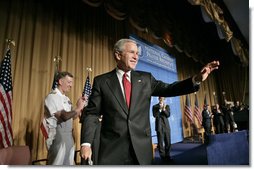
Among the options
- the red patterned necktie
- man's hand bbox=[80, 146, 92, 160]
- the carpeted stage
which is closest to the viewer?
man's hand bbox=[80, 146, 92, 160]

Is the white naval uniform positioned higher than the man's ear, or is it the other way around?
the man's ear

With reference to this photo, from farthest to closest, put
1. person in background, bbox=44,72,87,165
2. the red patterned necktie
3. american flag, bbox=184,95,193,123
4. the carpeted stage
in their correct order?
american flag, bbox=184,95,193,123
person in background, bbox=44,72,87,165
the carpeted stage
the red patterned necktie

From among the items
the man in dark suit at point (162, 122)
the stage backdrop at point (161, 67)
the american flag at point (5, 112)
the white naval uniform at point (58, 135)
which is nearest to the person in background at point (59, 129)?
the white naval uniform at point (58, 135)

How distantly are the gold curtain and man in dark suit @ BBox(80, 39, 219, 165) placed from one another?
2.65 ft

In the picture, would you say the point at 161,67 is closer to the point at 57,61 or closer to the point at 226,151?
the point at 57,61

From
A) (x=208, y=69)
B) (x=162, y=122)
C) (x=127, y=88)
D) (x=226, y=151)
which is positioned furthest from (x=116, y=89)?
(x=162, y=122)

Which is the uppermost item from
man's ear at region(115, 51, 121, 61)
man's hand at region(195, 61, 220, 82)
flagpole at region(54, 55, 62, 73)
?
flagpole at region(54, 55, 62, 73)

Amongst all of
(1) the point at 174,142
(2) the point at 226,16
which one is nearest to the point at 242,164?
(2) the point at 226,16

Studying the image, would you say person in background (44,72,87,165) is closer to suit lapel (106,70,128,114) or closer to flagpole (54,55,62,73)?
suit lapel (106,70,128,114)

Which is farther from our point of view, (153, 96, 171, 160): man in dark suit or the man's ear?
(153, 96, 171, 160): man in dark suit

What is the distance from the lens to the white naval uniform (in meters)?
1.63

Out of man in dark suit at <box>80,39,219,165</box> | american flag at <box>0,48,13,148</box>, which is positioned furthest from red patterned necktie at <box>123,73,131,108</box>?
american flag at <box>0,48,13,148</box>

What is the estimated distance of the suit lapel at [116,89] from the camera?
96cm

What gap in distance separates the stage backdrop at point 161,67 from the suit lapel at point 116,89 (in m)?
1.98
